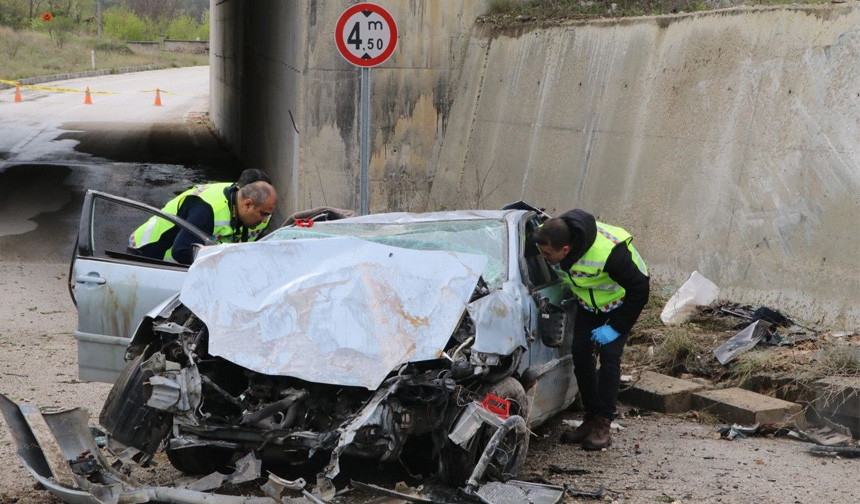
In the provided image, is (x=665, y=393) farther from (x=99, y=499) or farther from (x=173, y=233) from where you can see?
(x=99, y=499)

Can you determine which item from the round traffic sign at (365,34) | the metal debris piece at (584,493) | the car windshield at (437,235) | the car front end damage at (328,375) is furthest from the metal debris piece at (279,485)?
the round traffic sign at (365,34)

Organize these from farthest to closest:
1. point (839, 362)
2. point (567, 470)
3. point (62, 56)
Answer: point (62, 56) < point (839, 362) < point (567, 470)

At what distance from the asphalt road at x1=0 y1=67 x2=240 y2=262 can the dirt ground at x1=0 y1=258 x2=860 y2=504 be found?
17.1ft

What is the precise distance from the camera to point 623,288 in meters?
6.04

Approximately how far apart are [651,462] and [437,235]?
1797 millimetres

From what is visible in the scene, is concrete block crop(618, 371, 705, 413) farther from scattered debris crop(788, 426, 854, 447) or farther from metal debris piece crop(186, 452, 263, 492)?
metal debris piece crop(186, 452, 263, 492)

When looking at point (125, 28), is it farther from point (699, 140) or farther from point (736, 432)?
point (736, 432)

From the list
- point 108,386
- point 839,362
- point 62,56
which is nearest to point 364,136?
point 108,386

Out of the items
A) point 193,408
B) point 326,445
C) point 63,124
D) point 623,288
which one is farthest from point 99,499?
point 63,124

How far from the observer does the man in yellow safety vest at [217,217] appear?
6715 millimetres

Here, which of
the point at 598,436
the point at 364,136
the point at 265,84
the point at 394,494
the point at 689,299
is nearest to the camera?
the point at 394,494

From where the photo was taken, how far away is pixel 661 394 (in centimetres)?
704

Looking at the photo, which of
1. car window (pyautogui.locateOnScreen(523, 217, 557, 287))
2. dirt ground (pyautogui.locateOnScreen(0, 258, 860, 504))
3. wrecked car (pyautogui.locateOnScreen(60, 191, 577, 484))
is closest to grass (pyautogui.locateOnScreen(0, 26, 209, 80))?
dirt ground (pyautogui.locateOnScreen(0, 258, 860, 504))

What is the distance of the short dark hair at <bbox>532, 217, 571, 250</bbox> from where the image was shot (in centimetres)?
575
